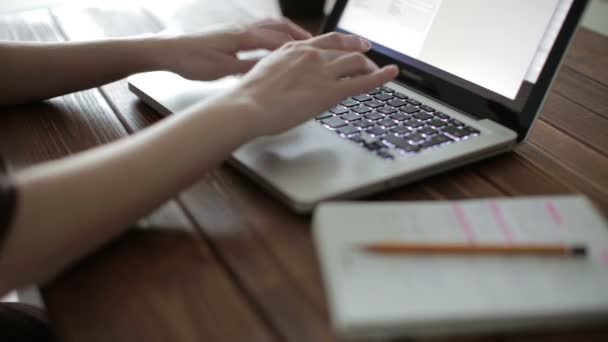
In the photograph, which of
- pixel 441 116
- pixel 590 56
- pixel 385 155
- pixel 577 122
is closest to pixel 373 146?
pixel 385 155

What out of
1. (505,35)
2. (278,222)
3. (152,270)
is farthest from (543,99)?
(152,270)

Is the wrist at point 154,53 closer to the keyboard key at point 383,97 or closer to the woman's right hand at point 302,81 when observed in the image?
the woman's right hand at point 302,81

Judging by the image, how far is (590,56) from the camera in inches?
37.6

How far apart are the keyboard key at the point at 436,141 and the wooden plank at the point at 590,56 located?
0.39m

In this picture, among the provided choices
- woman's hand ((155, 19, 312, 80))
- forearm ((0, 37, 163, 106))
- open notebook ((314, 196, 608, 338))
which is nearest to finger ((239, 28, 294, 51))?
woman's hand ((155, 19, 312, 80))

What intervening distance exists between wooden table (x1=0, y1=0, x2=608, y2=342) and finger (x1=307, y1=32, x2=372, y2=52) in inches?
7.6

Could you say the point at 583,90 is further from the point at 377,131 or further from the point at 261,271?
the point at 261,271

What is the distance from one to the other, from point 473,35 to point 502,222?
29cm

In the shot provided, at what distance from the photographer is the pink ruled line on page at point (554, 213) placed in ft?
1.60

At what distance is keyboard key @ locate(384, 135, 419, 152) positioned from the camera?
60cm

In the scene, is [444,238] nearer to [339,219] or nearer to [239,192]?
[339,219]

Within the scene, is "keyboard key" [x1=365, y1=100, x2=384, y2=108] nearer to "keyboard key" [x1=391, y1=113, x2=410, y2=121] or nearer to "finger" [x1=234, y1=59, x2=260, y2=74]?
"keyboard key" [x1=391, y1=113, x2=410, y2=121]

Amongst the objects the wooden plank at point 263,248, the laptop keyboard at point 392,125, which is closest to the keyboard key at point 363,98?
the laptop keyboard at point 392,125

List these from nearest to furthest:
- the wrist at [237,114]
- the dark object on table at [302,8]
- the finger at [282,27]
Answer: the wrist at [237,114] < the finger at [282,27] < the dark object on table at [302,8]
